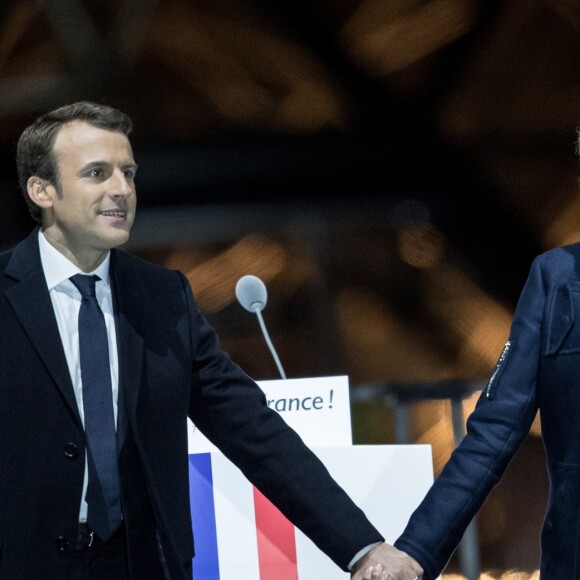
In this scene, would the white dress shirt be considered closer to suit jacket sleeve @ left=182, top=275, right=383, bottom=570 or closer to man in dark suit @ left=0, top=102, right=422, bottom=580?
man in dark suit @ left=0, top=102, right=422, bottom=580

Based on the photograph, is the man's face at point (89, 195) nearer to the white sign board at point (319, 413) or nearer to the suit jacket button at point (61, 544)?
the suit jacket button at point (61, 544)

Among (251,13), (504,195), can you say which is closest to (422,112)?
(504,195)

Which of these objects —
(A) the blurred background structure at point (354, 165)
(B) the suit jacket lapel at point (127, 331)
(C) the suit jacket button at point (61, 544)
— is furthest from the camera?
(A) the blurred background structure at point (354, 165)

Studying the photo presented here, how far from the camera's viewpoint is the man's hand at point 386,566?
219cm

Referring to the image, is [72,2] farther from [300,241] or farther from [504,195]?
[504,195]

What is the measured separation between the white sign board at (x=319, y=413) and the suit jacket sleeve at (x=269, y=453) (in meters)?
0.31

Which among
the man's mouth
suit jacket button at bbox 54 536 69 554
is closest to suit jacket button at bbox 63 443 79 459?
suit jacket button at bbox 54 536 69 554

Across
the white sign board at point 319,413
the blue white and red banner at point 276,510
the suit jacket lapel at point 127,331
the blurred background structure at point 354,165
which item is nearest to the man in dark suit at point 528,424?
the blue white and red banner at point 276,510

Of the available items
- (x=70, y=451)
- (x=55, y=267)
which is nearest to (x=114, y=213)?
(x=55, y=267)

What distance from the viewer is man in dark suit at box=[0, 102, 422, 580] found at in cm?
196

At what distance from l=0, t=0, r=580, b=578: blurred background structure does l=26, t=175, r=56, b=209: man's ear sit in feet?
8.12

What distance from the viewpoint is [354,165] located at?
15.5 ft

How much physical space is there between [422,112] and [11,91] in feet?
6.12

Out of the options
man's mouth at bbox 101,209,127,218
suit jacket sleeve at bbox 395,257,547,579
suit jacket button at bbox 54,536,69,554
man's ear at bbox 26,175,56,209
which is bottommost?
suit jacket button at bbox 54,536,69,554
